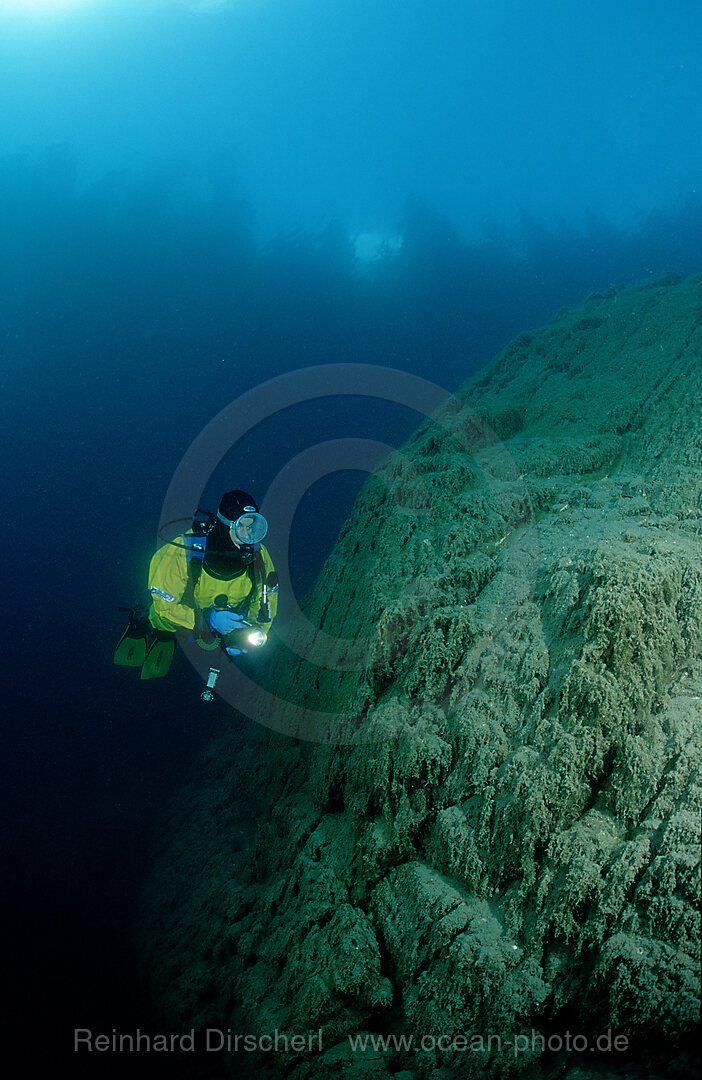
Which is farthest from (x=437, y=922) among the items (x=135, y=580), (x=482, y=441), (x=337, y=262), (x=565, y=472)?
Result: (x=337, y=262)

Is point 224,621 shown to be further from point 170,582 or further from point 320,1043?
point 320,1043

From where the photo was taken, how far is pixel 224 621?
4.86 metres

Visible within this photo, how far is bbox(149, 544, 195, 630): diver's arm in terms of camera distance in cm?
482

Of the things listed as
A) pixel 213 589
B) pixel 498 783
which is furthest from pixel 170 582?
pixel 498 783

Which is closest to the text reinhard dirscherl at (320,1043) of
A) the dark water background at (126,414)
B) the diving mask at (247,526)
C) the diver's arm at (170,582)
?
the dark water background at (126,414)

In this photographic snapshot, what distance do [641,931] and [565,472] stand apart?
3104mm

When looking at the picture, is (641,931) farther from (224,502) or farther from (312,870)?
(224,502)

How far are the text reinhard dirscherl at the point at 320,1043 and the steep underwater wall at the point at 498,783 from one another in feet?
0.11

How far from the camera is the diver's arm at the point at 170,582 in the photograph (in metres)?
→ 4.82

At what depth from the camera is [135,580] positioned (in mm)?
18422

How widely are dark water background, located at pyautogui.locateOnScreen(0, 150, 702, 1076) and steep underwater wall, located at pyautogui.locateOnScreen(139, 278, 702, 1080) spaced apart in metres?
2.30

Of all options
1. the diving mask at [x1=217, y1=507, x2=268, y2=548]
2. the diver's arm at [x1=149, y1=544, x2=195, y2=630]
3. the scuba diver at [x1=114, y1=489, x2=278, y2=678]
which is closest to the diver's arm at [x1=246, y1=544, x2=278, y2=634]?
the scuba diver at [x1=114, y1=489, x2=278, y2=678]

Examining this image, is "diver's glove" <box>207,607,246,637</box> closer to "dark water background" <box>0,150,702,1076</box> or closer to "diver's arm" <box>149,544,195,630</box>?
"diver's arm" <box>149,544,195,630</box>

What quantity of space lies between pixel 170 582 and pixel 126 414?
93.6ft
